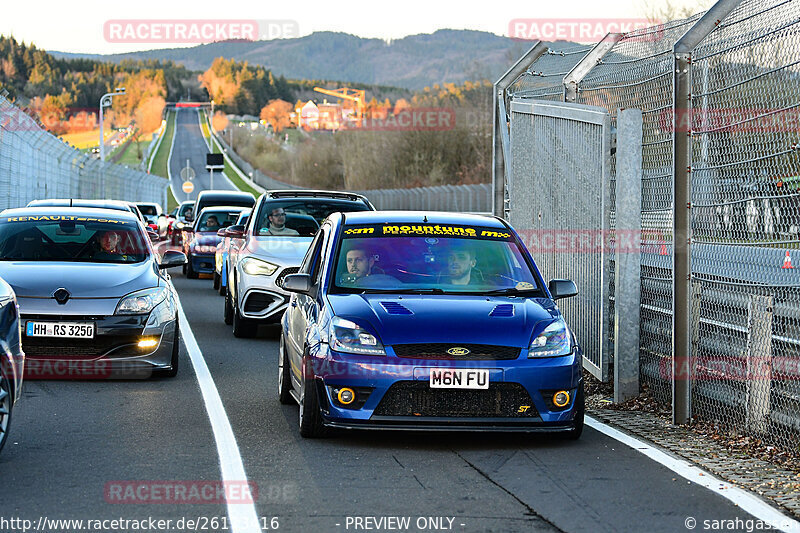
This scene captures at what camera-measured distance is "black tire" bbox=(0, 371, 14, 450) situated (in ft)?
22.6

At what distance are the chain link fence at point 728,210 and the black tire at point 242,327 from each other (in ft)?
18.1

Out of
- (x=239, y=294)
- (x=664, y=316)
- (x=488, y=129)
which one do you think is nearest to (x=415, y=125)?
(x=488, y=129)

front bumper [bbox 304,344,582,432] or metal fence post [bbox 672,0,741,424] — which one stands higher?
metal fence post [bbox 672,0,741,424]

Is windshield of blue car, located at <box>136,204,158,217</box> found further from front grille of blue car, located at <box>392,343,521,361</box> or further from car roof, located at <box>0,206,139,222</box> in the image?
front grille of blue car, located at <box>392,343,521,361</box>

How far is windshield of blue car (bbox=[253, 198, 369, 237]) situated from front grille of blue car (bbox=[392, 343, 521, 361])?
795 centimetres

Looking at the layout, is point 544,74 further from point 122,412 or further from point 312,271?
point 122,412

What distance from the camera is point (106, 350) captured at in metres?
10.6

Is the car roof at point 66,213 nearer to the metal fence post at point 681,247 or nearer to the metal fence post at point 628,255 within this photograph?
the metal fence post at point 628,255

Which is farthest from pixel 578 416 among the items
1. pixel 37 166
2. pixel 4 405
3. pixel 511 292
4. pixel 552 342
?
pixel 37 166

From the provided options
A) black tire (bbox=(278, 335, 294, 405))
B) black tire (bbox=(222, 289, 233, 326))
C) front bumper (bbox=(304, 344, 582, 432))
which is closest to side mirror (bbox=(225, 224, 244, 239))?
black tire (bbox=(222, 289, 233, 326))

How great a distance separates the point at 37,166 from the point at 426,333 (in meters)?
24.2

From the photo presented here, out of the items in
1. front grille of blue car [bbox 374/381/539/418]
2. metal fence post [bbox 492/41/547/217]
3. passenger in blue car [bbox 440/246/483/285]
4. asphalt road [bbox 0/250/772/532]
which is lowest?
asphalt road [bbox 0/250/772/532]

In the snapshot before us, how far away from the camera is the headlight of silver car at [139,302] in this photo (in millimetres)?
10680

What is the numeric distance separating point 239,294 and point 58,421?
237 inches
